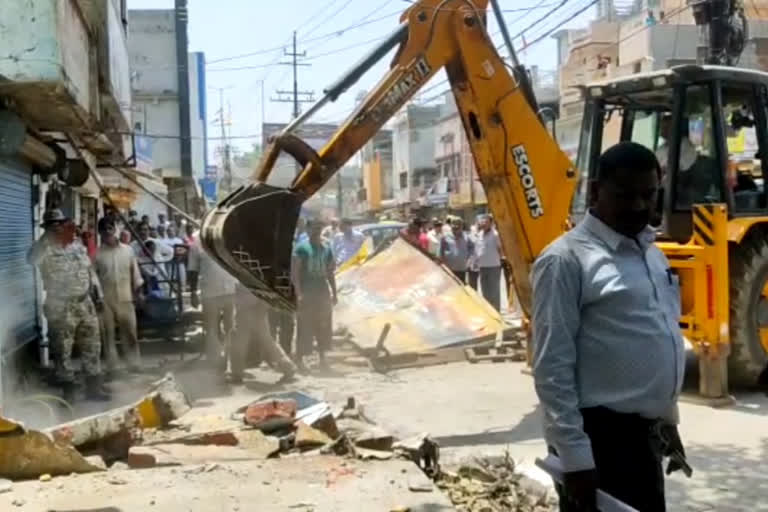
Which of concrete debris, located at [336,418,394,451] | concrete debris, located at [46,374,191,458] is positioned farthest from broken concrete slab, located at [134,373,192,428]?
concrete debris, located at [336,418,394,451]

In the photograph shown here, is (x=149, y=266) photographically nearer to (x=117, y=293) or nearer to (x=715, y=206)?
(x=117, y=293)

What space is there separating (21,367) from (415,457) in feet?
17.2

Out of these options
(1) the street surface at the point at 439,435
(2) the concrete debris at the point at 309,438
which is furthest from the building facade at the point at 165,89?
(2) the concrete debris at the point at 309,438

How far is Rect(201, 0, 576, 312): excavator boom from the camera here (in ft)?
21.0

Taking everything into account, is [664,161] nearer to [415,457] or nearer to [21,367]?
[415,457]

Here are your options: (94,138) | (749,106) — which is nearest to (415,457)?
(749,106)

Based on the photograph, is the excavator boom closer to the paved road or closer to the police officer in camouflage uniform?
the paved road

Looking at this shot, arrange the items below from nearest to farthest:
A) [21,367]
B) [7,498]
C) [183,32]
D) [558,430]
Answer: [558,430] < [7,498] < [21,367] < [183,32]

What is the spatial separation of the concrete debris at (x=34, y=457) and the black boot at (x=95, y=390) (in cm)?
345

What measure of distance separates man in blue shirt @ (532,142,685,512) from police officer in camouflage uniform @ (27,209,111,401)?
675cm

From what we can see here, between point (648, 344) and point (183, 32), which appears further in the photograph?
point (183, 32)

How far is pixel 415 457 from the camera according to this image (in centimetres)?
559

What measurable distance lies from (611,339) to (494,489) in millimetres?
2855

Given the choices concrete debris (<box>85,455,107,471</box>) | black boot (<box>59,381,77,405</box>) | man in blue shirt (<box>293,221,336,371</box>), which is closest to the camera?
concrete debris (<box>85,455,107,471</box>)
